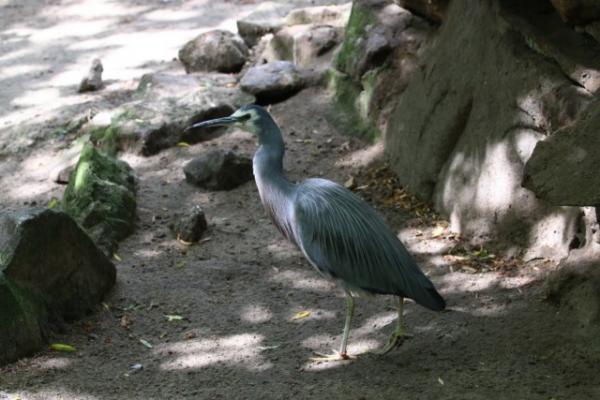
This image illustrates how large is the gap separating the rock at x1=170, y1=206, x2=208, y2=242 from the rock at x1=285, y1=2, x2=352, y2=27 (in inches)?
129

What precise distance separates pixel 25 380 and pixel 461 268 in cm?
269

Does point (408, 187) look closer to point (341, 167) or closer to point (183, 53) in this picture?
point (341, 167)

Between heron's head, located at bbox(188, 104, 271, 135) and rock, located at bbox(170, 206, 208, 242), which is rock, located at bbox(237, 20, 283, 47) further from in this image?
heron's head, located at bbox(188, 104, 271, 135)

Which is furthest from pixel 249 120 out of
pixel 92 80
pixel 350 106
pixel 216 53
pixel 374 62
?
pixel 92 80

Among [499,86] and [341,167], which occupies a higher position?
[499,86]

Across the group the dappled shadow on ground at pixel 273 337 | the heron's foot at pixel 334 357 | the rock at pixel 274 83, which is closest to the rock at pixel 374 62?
the rock at pixel 274 83

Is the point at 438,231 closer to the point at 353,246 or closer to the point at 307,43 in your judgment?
the point at 353,246

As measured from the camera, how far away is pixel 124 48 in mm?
10547

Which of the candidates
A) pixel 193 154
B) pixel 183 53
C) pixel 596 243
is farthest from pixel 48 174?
pixel 596 243

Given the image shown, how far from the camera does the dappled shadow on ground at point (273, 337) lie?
14.9 feet

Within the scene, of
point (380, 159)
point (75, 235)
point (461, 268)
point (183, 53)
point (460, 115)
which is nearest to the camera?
point (75, 235)

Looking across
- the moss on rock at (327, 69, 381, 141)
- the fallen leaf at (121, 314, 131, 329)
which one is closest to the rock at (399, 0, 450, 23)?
the moss on rock at (327, 69, 381, 141)

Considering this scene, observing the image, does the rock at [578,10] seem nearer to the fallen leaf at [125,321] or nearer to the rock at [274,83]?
the fallen leaf at [125,321]

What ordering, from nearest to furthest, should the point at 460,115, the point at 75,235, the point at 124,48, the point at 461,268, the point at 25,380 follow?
the point at 25,380
the point at 75,235
the point at 461,268
the point at 460,115
the point at 124,48
